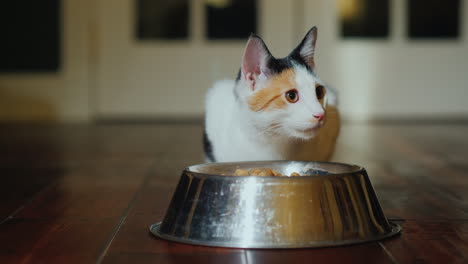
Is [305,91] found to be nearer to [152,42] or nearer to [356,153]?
[356,153]

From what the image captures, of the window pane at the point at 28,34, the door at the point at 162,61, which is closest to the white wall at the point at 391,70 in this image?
the door at the point at 162,61

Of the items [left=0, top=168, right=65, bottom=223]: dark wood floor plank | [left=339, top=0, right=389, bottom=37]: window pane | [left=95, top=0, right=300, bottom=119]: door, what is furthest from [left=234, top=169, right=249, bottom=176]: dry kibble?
[left=339, top=0, right=389, bottom=37]: window pane

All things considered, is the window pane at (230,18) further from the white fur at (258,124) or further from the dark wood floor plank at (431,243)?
the dark wood floor plank at (431,243)

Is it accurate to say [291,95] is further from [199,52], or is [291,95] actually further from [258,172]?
[199,52]

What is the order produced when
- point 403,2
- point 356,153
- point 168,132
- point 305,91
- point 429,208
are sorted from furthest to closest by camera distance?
point 403,2, point 168,132, point 356,153, point 429,208, point 305,91

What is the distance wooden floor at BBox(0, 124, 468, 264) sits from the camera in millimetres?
1121

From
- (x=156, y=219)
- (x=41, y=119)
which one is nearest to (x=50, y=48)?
(x=41, y=119)

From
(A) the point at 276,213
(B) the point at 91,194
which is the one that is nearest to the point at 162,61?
(B) the point at 91,194

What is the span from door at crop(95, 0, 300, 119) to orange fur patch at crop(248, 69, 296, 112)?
9.81 ft

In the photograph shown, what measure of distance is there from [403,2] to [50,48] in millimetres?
2212

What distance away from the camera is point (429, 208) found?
156 cm

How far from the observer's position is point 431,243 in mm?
1202

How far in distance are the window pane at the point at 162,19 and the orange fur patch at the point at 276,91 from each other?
301 cm

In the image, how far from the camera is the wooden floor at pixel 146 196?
3.68ft
